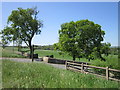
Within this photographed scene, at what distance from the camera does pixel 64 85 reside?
520 cm

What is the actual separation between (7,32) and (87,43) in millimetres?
14729

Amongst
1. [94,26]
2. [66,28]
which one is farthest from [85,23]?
[66,28]

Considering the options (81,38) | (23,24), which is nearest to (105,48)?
(81,38)

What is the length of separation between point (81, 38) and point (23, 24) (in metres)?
11.9

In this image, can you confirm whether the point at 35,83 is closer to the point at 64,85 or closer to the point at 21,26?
the point at 64,85

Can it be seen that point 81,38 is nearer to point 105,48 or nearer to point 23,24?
point 105,48

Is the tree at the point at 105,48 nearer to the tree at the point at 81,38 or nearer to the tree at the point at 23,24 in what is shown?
the tree at the point at 81,38

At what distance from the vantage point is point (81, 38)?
16594 mm

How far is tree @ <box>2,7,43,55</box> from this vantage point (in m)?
23.1

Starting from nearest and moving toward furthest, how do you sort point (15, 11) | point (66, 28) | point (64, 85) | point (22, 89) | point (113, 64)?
1. point (22, 89)
2. point (64, 85)
3. point (113, 64)
4. point (66, 28)
5. point (15, 11)

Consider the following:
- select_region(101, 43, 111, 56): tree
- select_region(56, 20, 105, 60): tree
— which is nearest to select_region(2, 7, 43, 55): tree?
select_region(56, 20, 105, 60): tree

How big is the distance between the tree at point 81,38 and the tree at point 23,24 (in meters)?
8.39

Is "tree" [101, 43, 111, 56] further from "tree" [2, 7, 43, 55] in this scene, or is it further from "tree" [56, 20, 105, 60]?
"tree" [2, 7, 43, 55]

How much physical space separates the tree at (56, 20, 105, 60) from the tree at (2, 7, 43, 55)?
8.39 meters
